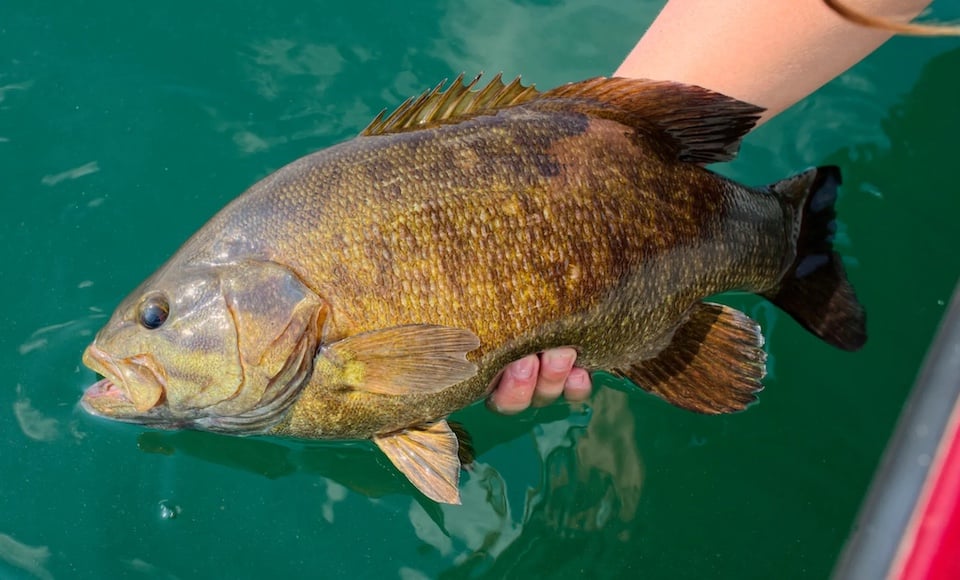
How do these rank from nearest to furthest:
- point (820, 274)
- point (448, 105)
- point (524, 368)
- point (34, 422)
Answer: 1. point (448, 105)
2. point (524, 368)
3. point (820, 274)
4. point (34, 422)

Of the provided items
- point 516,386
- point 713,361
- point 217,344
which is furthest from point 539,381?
point 217,344

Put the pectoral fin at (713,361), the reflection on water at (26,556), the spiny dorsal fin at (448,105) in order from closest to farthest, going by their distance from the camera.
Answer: the spiny dorsal fin at (448,105) → the pectoral fin at (713,361) → the reflection on water at (26,556)

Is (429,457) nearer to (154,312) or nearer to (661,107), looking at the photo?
(154,312)

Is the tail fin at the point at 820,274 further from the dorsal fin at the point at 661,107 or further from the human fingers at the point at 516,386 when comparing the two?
the human fingers at the point at 516,386

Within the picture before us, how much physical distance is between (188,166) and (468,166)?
5.84 ft

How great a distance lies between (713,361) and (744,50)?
3.41ft

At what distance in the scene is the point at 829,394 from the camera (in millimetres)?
3477

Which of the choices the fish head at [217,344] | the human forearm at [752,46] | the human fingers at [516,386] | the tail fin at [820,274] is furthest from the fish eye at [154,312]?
the tail fin at [820,274]

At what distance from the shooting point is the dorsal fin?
237cm

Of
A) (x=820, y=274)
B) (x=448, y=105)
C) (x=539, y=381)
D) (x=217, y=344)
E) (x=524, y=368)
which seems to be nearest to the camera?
(x=217, y=344)

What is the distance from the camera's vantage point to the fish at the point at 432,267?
2.13m

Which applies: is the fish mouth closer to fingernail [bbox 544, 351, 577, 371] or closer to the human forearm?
fingernail [bbox 544, 351, 577, 371]

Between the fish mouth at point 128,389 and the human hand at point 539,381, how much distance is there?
0.96m

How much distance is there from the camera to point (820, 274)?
2.72 m
